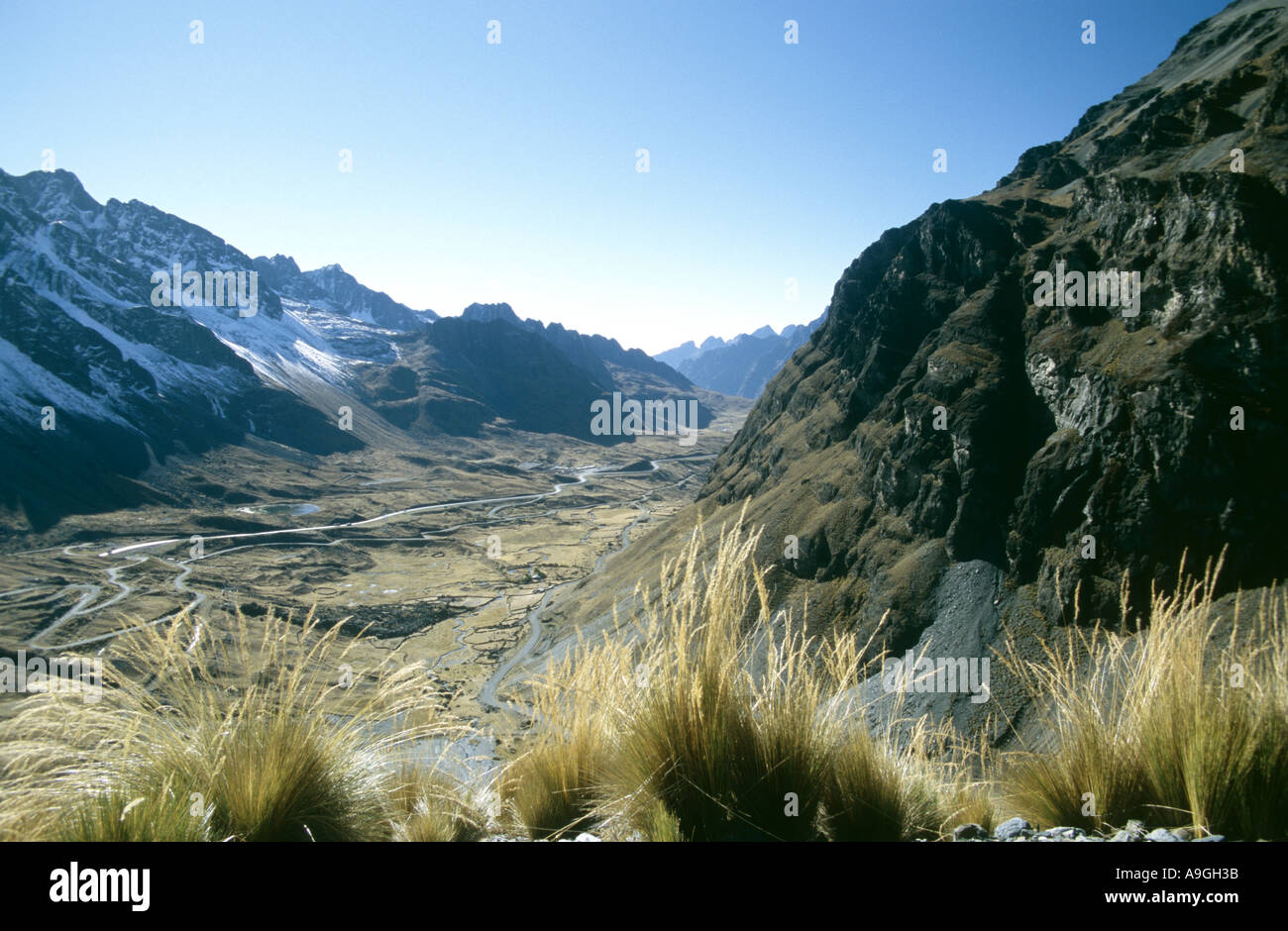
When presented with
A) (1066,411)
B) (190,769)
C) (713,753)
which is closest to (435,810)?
(190,769)

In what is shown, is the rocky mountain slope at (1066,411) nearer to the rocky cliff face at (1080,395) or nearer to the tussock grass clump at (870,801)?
the rocky cliff face at (1080,395)

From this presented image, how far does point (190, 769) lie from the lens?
3316mm

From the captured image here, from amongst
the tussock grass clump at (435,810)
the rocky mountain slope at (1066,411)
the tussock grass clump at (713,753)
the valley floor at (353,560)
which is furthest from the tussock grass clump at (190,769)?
the rocky mountain slope at (1066,411)

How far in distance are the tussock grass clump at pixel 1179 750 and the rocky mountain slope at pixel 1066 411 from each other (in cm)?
2057

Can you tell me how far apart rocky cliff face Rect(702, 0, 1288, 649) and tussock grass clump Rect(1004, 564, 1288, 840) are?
1239 inches

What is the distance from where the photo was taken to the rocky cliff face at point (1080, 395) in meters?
30.6

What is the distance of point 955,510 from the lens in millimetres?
39875

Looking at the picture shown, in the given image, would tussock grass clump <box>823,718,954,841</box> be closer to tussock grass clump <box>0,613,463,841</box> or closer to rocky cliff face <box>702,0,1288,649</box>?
tussock grass clump <box>0,613,463,841</box>

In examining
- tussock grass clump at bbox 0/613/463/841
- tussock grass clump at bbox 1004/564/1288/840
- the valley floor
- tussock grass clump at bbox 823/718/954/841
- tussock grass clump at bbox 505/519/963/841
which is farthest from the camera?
the valley floor

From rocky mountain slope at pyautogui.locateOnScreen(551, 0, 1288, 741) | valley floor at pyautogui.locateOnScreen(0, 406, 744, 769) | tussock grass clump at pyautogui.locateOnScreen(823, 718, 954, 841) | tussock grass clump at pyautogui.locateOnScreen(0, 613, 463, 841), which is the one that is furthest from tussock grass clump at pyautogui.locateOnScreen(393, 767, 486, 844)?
rocky mountain slope at pyautogui.locateOnScreen(551, 0, 1288, 741)

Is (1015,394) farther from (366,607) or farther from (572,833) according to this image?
(366,607)

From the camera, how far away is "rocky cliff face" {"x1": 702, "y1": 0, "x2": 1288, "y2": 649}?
3064cm
